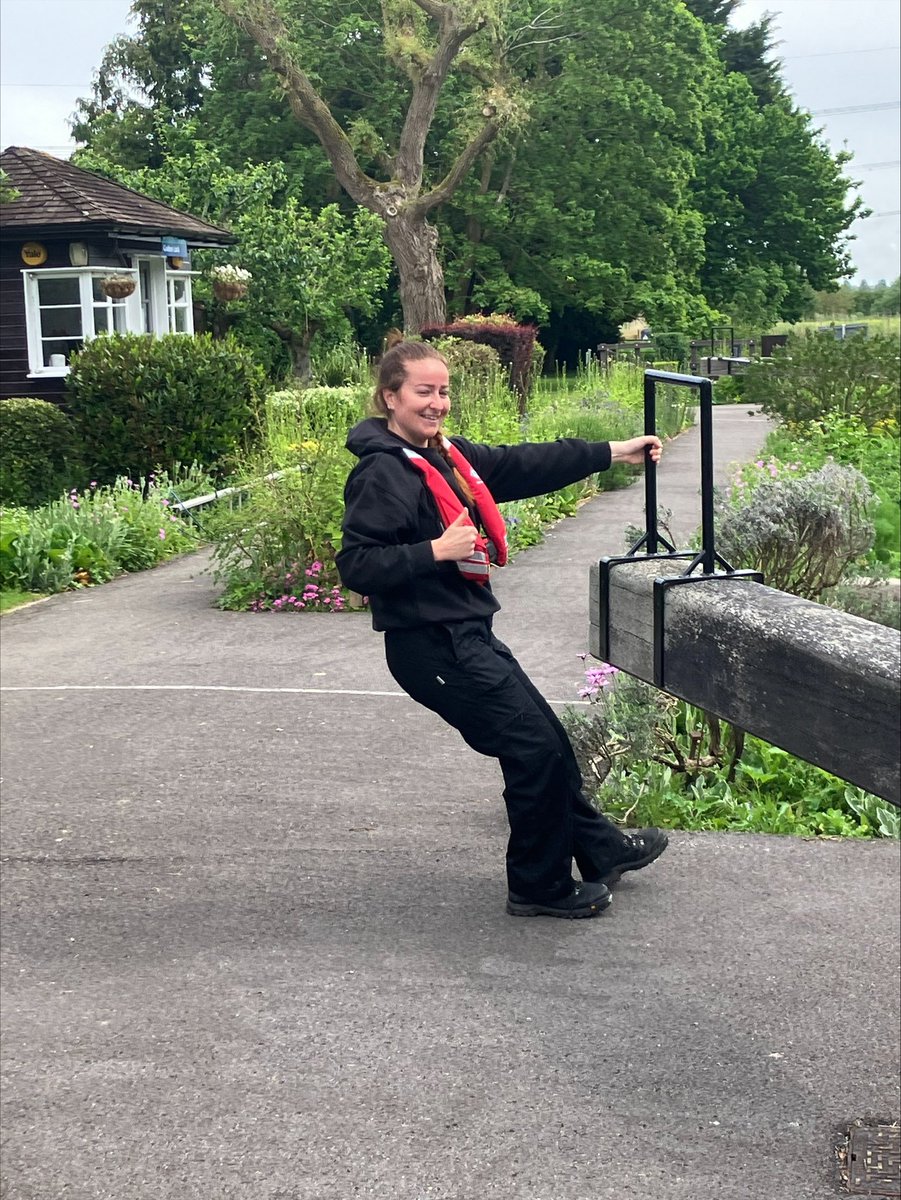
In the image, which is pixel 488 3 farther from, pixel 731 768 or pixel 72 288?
pixel 731 768

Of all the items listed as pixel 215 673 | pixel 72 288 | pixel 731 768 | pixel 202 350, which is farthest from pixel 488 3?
pixel 731 768

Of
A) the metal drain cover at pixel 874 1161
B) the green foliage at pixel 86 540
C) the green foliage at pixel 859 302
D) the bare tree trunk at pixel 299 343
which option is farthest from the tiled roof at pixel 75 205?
the green foliage at pixel 859 302

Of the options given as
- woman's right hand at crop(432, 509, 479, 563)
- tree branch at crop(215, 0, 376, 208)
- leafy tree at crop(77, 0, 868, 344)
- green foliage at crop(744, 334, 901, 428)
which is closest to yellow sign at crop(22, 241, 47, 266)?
tree branch at crop(215, 0, 376, 208)

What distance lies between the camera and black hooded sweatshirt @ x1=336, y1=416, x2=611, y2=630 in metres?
4.57

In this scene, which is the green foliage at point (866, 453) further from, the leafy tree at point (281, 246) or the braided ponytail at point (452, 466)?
the leafy tree at point (281, 246)

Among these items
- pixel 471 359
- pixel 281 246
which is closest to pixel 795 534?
pixel 471 359

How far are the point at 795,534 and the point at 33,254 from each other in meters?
17.6

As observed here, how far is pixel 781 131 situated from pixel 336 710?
163ft

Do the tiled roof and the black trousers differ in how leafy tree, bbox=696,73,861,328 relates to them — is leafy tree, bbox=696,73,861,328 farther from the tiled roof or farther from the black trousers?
the black trousers

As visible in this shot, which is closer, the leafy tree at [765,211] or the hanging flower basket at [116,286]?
the hanging flower basket at [116,286]

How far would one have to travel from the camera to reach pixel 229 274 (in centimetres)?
2938

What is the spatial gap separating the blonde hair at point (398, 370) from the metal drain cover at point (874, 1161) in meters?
2.05

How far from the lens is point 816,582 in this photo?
27.9 feet

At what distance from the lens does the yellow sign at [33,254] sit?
76.3ft
